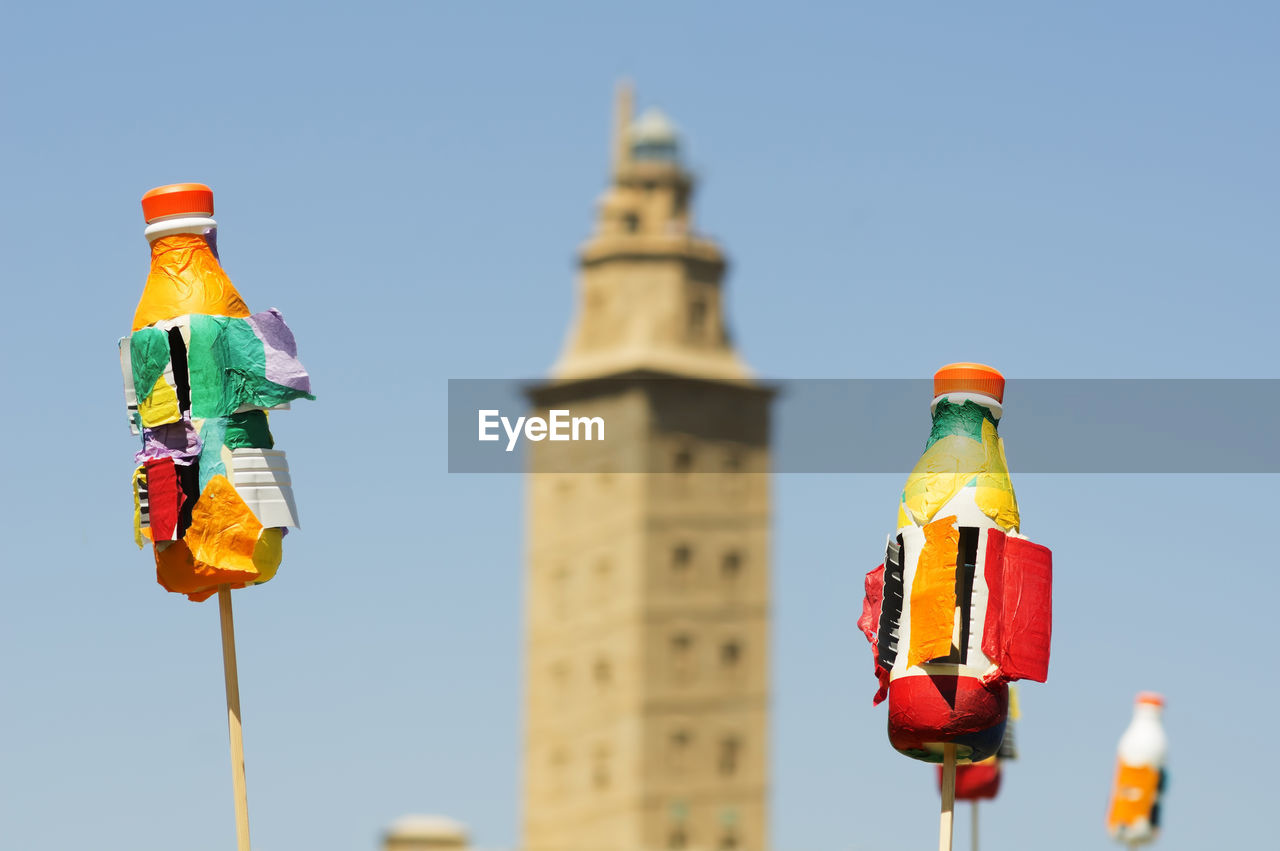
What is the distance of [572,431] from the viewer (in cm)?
11831

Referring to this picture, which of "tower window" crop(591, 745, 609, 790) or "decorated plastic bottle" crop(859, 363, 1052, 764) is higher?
"decorated plastic bottle" crop(859, 363, 1052, 764)

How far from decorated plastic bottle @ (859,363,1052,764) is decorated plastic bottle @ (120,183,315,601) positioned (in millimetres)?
3070

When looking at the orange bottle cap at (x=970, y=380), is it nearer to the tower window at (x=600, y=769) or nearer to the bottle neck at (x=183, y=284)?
the bottle neck at (x=183, y=284)

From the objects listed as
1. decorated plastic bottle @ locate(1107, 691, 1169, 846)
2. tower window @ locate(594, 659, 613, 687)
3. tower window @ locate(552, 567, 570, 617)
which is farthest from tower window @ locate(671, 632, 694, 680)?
decorated plastic bottle @ locate(1107, 691, 1169, 846)

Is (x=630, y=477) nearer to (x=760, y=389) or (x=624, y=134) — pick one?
(x=760, y=389)

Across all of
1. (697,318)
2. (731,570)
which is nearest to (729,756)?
(731,570)

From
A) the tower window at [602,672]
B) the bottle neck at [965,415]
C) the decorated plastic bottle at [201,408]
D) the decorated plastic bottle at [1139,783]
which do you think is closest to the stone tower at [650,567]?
the tower window at [602,672]

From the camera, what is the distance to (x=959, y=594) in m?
15.2

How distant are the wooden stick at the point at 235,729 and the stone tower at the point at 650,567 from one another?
89.6 m

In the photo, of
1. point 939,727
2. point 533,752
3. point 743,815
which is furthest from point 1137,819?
point 533,752

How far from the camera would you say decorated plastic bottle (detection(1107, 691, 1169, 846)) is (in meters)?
29.4

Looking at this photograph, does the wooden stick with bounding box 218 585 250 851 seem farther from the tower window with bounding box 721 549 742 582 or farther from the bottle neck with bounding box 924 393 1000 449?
the tower window with bounding box 721 549 742 582

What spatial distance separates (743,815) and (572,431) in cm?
1895

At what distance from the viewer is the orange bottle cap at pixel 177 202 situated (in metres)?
16.1
